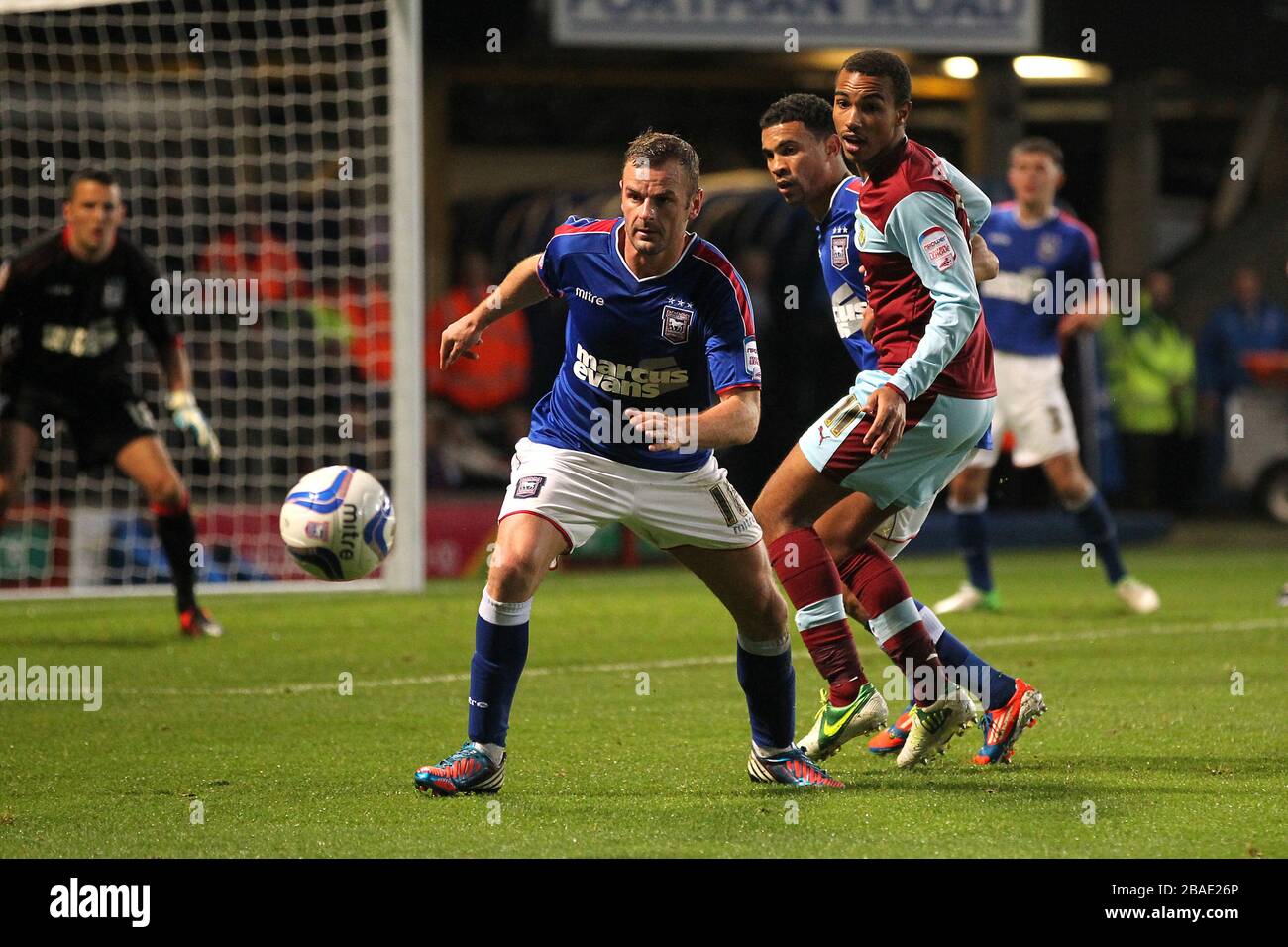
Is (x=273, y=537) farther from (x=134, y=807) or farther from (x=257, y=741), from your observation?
(x=134, y=807)

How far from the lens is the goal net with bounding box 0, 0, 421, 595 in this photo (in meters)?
11.5

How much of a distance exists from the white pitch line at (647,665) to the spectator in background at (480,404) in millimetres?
6556

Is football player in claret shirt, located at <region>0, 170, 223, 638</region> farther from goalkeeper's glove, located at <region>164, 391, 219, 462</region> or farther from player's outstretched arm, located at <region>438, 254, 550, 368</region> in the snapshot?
player's outstretched arm, located at <region>438, 254, 550, 368</region>

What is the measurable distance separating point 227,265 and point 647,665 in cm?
602

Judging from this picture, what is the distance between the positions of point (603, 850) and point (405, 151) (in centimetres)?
747

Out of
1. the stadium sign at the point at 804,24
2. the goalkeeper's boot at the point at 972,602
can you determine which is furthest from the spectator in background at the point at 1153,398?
the goalkeeper's boot at the point at 972,602

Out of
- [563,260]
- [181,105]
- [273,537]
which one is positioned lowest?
[273,537]

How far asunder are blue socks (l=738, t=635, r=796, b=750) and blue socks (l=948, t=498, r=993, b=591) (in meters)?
4.76

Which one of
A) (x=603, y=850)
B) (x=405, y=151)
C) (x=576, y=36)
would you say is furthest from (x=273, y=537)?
(x=603, y=850)

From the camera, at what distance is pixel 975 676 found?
5.69 m

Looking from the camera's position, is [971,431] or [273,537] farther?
[273,537]
